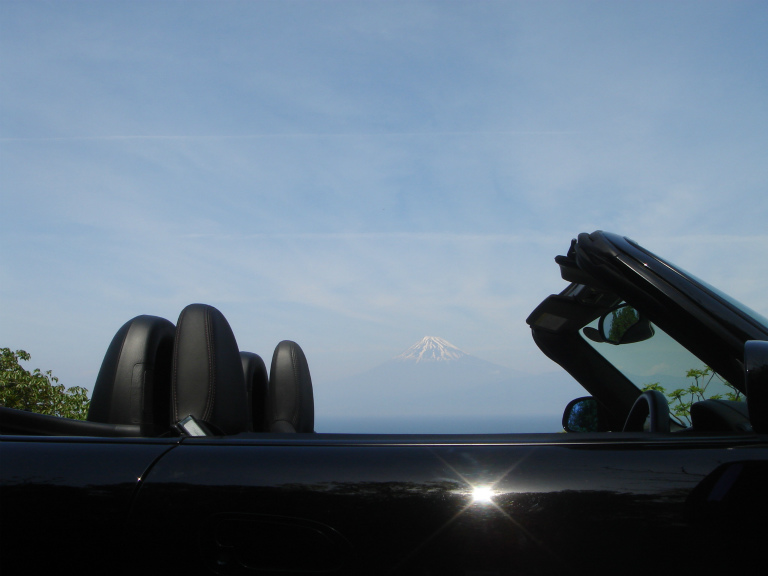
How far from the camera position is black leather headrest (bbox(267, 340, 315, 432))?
285 centimetres

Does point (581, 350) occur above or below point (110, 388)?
above

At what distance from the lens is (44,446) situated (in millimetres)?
1342

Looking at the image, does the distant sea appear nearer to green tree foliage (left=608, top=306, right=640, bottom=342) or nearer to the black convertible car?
the black convertible car

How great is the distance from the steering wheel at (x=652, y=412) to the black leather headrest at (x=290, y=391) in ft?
4.75

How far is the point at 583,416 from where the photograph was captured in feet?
8.92

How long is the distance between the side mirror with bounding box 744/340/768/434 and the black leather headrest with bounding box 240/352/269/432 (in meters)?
2.11

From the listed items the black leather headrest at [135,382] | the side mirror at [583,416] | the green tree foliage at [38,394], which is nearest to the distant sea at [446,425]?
the side mirror at [583,416]

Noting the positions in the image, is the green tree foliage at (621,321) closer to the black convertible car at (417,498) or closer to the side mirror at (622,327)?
the side mirror at (622,327)

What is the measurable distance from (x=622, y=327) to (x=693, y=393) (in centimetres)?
44

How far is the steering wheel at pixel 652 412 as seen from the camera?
67.6 inches

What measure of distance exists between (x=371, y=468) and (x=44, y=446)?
2.29 ft

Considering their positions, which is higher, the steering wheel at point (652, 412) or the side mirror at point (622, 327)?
the side mirror at point (622, 327)

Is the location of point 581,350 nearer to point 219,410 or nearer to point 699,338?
point 699,338

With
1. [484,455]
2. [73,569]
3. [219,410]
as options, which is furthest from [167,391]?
[484,455]
